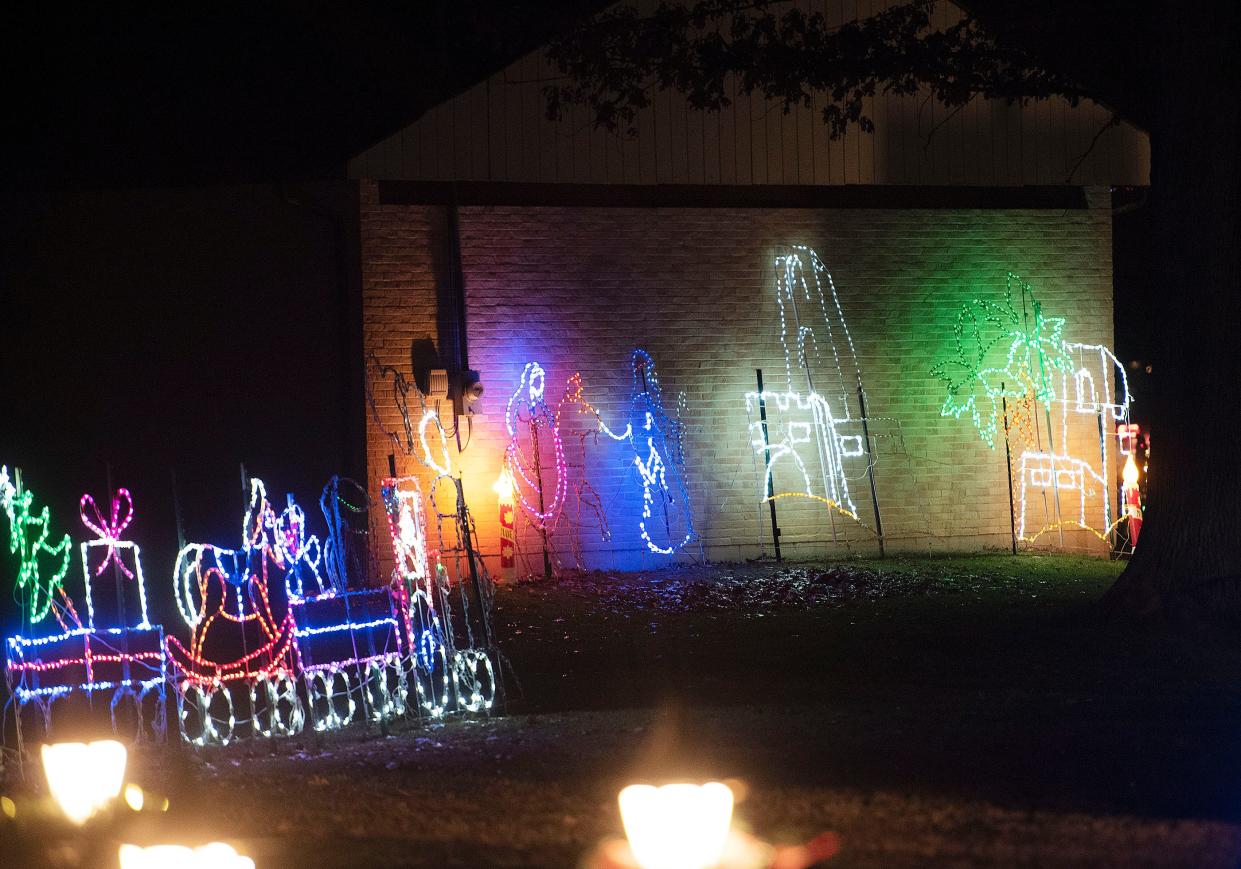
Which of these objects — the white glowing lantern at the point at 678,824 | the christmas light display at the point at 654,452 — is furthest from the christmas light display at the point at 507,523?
the white glowing lantern at the point at 678,824

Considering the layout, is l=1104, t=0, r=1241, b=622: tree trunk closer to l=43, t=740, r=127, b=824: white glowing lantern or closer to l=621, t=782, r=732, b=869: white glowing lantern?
l=621, t=782, r=732, b=869: white glowing lantern

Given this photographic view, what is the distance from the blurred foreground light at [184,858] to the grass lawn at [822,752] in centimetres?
39

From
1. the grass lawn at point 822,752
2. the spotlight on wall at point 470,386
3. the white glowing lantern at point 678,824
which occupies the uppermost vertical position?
the spotlight on wall at point 470,386

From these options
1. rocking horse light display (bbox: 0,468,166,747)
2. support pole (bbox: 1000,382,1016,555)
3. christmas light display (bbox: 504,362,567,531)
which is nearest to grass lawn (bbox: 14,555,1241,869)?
rocking horse light display (bbox: 0,468,166,747)

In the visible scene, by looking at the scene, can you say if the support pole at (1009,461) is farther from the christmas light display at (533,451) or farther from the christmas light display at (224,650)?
the christmas light display at (224,650)

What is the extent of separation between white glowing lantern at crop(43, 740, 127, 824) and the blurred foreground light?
0.78m

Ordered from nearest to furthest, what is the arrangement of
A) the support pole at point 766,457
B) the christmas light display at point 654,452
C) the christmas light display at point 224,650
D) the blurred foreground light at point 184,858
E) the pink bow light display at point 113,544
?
the blurred foreground light at point 184,858
the christmas light display at point 224,650
the pink bow light display at point 113,544
the christmas light display at point 654,452
the support pole at point 766,457

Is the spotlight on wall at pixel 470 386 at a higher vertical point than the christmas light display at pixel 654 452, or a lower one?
higher

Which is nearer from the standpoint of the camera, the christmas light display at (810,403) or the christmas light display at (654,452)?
the christmas light display at (654,452)

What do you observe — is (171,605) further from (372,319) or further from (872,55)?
(872,55)

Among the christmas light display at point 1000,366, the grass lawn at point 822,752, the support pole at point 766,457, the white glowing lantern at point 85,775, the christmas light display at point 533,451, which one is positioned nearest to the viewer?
the grass lawn at point 822,752

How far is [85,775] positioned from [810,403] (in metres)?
10.3

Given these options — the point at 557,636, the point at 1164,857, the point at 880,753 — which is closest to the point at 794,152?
the point at 557,636

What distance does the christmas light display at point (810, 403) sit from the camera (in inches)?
568
